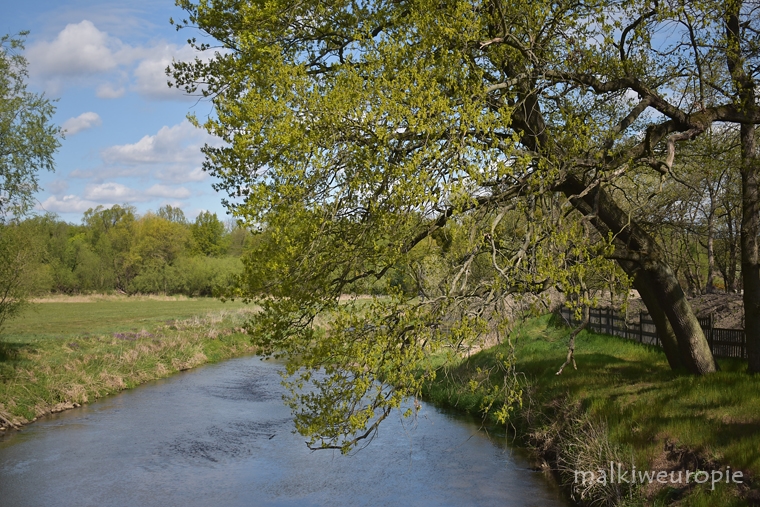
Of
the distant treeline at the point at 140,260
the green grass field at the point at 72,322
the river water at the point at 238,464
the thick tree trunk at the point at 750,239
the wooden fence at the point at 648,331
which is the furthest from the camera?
the distant treeline at the point at 140,260

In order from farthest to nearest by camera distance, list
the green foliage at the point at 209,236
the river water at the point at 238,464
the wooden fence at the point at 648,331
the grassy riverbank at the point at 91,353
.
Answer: the green foliage at the point at 209,236, the grassy riverbank at the point at 91,353, the wooden fence at the point at 648,331, the river water at the point at 238,464

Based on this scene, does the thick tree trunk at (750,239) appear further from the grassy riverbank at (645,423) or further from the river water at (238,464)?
the river water at (238,464)

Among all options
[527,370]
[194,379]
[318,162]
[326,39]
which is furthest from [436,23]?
[194,379]

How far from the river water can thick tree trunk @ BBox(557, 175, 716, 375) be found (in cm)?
399

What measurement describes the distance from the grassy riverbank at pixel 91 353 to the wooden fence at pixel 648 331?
15869mm

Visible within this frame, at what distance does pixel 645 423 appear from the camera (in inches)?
498

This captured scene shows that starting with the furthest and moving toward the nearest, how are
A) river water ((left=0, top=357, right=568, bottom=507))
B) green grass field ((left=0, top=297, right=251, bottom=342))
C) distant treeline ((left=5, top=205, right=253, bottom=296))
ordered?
distant treeline ((left=5, top=205, right=253, bottom=296))
green grass field ((left=0, top=297, right=251, bottom=342))
river water ((left=0, top=357, right=568, bottom=507))

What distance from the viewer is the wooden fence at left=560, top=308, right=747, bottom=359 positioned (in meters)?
15.2

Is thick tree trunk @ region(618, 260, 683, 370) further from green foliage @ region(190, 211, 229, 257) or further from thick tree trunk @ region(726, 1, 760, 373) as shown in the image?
green foliage @ region(190, 211, 229, 257)

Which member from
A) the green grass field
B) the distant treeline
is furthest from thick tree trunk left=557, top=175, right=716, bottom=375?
the distant treeline

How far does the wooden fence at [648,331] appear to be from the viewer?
15.2 meters

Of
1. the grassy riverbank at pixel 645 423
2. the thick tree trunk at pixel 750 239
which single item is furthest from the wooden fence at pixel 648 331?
the thick tree trunk at pixel 750 239

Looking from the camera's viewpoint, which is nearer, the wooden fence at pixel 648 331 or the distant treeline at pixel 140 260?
the wooden fence at pixel 648 331

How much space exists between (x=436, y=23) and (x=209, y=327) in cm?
3091
